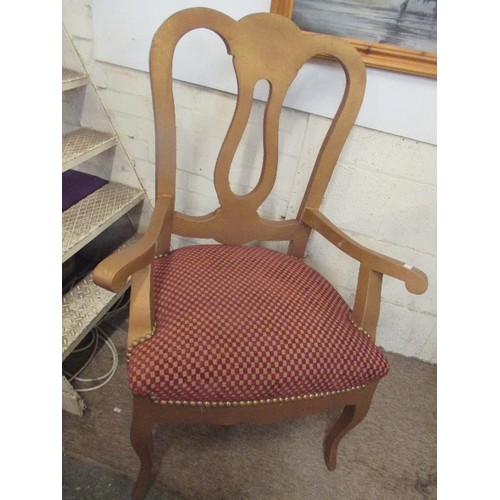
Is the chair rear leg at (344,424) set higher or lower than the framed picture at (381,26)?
lower

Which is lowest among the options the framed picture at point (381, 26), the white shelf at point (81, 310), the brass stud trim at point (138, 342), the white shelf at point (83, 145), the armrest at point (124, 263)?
the white shelf at point (81, 310)

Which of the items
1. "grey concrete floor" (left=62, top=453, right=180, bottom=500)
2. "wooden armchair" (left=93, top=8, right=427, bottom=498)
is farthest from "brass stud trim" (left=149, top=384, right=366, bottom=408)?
"grey concrete floor" (left=62, top=453, right=180, bottom=500)

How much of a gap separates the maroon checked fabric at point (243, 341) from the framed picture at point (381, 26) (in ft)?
2.05

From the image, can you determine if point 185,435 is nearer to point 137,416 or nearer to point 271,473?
point 271,473

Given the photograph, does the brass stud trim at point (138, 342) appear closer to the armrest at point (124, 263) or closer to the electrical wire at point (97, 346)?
the armrest at point (124, 263)

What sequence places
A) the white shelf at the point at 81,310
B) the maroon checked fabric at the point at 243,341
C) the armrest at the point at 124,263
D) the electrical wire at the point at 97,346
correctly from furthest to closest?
the electrical wire at the point at 97,346 → the white shelf at the point at 81,310 → the maroon checked fabric at the point at 243,341 → the armrest at the point at 124,263

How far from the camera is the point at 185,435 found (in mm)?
1156

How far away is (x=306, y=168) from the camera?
4.01ft

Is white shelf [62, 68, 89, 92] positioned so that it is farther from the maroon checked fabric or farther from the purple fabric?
the maroon checked fabric

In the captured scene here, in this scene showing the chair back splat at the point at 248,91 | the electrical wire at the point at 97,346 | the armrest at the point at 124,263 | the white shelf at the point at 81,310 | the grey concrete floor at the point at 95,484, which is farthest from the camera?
the electrical wire at the point at 97,346

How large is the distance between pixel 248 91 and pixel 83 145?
612mm

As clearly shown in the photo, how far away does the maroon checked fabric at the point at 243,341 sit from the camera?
74 cm

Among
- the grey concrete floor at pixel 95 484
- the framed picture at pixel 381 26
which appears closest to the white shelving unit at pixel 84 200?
the grey concrete floor at pixel 95 484
